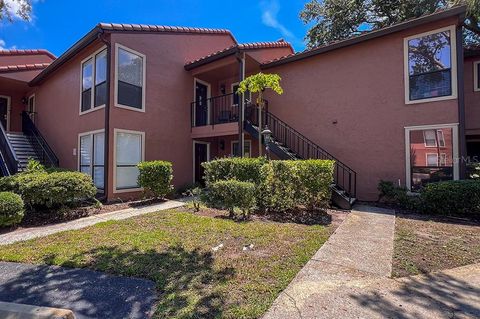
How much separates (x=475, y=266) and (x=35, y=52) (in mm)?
22843

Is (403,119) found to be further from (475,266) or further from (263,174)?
(475,266)

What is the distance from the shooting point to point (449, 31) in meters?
8.61

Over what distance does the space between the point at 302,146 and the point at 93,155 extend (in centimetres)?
855

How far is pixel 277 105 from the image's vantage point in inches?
484

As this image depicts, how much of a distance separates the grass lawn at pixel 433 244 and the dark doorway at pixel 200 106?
947 cm

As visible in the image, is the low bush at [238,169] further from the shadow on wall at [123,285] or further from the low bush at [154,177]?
the shadow on wall at [123,285]

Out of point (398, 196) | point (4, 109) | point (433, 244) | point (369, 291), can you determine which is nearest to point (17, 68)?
point (4, 109)

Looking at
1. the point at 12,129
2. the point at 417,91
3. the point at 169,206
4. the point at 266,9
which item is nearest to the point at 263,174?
the point at 169,206

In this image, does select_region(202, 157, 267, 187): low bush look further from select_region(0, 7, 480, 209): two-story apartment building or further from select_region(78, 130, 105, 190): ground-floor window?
select_region(78, 130, 105, 190): ground-floor window

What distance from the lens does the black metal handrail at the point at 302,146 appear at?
10.3 m

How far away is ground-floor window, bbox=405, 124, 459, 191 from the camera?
8.43 m

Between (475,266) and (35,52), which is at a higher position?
(35,52)

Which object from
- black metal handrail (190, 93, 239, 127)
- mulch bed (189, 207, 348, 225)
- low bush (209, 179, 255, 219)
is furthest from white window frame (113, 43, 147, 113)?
low bush (209, 179, 255, 219)

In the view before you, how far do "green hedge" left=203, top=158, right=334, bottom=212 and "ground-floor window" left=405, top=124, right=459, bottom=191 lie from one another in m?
3.62
